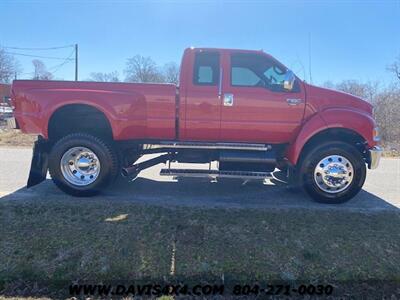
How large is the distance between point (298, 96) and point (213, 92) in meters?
1.40

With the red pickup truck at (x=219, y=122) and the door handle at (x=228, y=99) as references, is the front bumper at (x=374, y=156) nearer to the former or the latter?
the red pickup truck at (x=219, y=122)

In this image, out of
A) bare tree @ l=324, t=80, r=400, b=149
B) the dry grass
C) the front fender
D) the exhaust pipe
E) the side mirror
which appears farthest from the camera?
bare tree @ l=324, t=80, r=400, b=149

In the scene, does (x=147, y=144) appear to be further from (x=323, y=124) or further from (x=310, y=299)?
(x=310, y=299)

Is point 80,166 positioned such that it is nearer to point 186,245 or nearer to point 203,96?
Answer: point 203,96

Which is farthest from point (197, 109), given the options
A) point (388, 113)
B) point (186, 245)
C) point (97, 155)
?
point (388, 113)

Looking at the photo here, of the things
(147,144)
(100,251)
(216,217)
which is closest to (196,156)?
(147,144)

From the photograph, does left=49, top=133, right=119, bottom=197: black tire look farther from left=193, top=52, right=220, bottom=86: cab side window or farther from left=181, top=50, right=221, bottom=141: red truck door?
left=193, top=52, right=220, bottom=86: cab side window

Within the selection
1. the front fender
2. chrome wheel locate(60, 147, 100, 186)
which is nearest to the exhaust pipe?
chrome wheel locate(60, 147, 100, 186)

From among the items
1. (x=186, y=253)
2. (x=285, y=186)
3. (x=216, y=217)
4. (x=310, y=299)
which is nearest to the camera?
(x=310, y=299)

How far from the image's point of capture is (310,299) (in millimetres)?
2773

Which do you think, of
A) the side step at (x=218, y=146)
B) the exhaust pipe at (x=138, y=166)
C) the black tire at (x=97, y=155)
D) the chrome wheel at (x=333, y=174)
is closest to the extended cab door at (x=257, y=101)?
the side step at (x=218, y=146)

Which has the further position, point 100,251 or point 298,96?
point 298,96

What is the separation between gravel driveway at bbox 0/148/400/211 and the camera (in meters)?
4.89

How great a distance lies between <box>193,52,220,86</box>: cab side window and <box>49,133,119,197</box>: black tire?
6.24 feet
